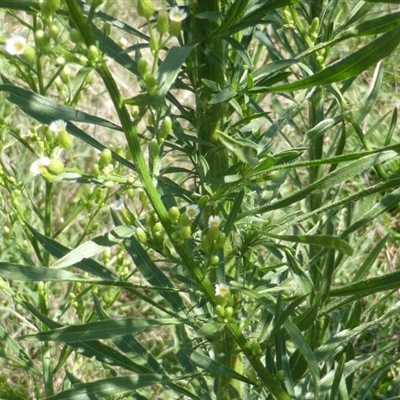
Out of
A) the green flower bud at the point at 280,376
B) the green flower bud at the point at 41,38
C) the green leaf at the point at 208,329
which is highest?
the green flower bud at the point at 41,38

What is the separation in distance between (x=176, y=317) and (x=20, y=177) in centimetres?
77

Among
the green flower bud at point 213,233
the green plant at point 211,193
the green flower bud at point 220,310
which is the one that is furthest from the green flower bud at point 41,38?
the green flower bud at point 220,310

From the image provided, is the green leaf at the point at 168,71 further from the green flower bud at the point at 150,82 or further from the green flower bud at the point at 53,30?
the green flower bud at the point at 53,30

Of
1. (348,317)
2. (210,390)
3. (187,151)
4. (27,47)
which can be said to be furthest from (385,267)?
(27,47)

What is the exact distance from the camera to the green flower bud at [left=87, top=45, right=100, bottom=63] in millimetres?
988

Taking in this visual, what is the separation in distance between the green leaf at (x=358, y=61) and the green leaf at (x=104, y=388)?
1.76 feet

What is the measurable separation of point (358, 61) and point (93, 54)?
14.2 inches

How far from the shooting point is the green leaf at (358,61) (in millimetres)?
1011

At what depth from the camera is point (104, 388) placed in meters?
1.24

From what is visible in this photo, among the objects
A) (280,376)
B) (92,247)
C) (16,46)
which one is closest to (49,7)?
(16,46)

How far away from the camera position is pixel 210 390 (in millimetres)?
1547

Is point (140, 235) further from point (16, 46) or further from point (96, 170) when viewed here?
point (16, 46)

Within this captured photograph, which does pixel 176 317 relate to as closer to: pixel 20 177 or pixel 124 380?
pixel 124 380

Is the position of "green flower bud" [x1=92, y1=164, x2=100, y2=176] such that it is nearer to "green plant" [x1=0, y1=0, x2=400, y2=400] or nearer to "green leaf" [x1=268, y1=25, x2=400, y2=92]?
"green plant" [x1=0, y1=0, x2=400, y2=400]
